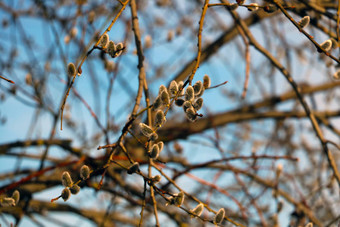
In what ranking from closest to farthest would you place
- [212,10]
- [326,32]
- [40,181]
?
[326,32], [40,181], [212,10]

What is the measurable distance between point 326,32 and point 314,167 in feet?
9.46

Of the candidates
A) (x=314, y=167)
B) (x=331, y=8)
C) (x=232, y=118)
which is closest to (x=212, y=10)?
(x=232, y=118)

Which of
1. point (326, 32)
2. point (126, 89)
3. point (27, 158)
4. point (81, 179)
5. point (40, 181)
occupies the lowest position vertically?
point (81, 179)

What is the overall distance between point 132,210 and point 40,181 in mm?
1154

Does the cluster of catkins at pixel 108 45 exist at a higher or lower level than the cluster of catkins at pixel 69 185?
higher

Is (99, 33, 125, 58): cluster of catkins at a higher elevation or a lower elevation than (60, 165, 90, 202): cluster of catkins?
higher

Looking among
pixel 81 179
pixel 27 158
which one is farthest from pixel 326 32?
pixel 27 158

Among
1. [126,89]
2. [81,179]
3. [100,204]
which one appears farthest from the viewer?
[100,204]

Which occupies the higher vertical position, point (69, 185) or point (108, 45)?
point (108, 45)

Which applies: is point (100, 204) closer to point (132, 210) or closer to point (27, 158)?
point (132, 210)

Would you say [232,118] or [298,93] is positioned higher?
[232,118]

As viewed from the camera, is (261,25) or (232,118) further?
(232,118)

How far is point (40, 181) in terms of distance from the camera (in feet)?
6.82

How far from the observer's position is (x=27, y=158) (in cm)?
254
